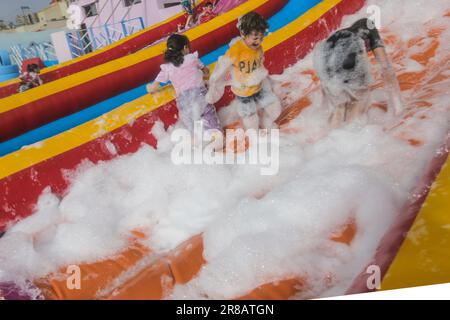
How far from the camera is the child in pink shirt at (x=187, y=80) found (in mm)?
1521

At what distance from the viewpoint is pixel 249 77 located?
1.50m

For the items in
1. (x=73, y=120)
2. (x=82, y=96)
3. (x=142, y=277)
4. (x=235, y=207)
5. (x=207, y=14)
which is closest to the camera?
(x=142, y=277)

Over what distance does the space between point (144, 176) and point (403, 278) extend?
1027 mm

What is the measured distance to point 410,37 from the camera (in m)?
1.95

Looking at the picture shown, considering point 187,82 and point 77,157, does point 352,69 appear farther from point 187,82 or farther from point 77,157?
point 77,157

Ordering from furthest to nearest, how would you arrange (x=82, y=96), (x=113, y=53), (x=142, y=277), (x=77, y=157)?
1. (x=113, y=53)
2. (x=82, y=96)
3. (x=77, y=157)
4. (x=142, y=277)

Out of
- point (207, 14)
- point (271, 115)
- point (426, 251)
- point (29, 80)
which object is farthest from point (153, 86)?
point (207, 14)

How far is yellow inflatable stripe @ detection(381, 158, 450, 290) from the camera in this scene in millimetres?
694

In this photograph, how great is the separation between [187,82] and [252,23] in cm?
38

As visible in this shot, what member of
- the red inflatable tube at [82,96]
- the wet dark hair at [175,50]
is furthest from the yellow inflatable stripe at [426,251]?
the red inflatable tube at [82,96]

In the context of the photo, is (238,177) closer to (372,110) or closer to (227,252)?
(227,252)

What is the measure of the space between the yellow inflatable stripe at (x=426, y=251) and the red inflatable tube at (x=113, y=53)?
2.77m

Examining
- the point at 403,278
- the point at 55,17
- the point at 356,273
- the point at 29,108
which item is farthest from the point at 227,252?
the point at 55,17

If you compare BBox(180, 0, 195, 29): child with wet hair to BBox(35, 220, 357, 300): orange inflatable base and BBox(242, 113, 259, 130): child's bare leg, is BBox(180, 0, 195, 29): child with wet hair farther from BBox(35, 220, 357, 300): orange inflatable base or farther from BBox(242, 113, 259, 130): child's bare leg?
BBox(35, 220, 357, 300): orange inflatable base
